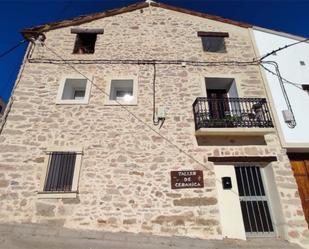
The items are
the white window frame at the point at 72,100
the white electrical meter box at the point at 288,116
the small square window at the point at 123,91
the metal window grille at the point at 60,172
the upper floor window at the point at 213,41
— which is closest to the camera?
the metal window grille at the point at 60,172

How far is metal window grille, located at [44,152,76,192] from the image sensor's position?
19.8 ft

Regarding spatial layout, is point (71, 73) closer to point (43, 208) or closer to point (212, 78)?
point (43, 208)

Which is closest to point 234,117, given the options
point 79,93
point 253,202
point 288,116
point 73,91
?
point 288,116

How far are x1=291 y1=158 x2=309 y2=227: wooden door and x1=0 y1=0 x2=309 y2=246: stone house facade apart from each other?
0.58 metres

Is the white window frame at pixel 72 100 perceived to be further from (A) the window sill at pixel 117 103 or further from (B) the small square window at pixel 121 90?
(B) the small square window at pixel 121 90

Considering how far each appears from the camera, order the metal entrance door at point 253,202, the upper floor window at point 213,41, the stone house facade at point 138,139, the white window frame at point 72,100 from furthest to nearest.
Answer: the upper floor window at point 213,41 < the white window frame at point 72,100 < the metal entrance door at point 253,202 < the stone house facade at point 138,139

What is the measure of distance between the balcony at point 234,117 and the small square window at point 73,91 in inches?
149

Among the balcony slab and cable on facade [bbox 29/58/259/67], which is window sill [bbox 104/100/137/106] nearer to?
cable on facade [bbox 29/58/259/67]

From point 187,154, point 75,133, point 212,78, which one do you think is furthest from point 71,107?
point 212,78

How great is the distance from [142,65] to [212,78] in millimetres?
2674

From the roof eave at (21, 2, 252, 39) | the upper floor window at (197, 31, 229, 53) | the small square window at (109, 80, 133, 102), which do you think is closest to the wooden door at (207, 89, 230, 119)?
the upper floor window at (197, 31, 229, 53)

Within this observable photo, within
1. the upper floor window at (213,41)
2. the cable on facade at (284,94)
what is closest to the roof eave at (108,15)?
the upper floor window at (213,41)

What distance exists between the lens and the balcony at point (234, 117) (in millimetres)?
6555

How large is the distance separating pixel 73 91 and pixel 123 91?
1.88 metres
